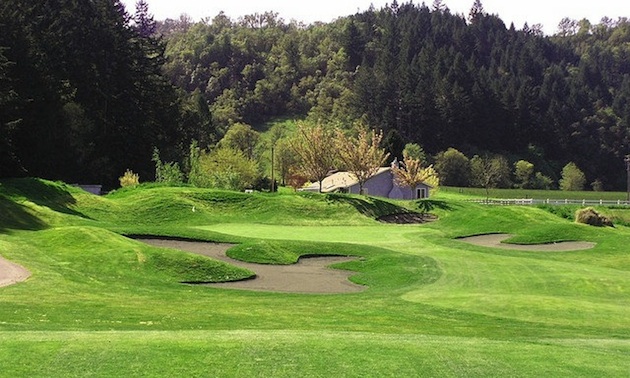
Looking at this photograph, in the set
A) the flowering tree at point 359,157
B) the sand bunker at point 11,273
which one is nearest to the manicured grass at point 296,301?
the sand bunker at point 11,273

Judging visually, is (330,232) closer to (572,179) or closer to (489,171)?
(489,171)

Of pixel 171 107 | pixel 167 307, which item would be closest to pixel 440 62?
pixel 171 107

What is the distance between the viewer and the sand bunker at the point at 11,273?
26.7 m

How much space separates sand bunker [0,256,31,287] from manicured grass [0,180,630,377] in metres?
0.51

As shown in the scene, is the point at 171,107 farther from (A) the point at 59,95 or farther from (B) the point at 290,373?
(B) the point at 290,373

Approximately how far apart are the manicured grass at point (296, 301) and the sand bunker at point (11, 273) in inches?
20.2

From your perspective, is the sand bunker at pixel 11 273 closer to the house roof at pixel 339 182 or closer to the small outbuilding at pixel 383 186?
the house roof at pixel 339 182

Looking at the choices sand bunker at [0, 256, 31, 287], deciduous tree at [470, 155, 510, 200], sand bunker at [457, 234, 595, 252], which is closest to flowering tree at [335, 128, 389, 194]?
sand bunker at [457, 234, 595, 252]

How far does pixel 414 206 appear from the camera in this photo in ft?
247

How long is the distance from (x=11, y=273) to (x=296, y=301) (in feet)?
37.5

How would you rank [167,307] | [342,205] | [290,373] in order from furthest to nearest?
[342,205]
[167,307]
[290,373]

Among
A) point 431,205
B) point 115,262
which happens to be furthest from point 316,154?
point 115,262

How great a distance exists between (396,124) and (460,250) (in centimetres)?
12855

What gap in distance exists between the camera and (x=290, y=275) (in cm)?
3519
